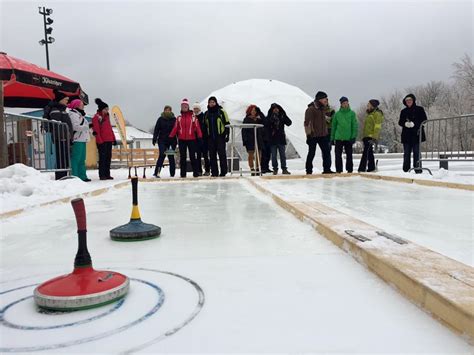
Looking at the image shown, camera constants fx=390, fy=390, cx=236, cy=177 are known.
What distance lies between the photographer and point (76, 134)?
7352 mm

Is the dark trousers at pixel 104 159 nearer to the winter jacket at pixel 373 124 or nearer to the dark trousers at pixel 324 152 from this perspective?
the dark trousers at pixel 324 152

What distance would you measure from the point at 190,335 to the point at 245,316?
0.23 m

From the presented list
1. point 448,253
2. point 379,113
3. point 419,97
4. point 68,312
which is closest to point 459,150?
point 379,113

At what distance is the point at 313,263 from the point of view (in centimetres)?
204

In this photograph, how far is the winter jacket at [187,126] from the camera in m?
8.34

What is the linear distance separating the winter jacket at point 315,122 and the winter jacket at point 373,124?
1010mm

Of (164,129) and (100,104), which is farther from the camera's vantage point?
(164,129)

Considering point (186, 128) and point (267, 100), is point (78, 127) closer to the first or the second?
point (186, 128)

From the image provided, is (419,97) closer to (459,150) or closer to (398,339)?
(459,150)

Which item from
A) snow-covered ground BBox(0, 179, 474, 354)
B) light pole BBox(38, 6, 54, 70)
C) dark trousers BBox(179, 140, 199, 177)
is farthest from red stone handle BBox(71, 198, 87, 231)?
light pole BBox(38, 6, 54, 70)

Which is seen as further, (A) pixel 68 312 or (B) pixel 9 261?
(B) pixel 9 261

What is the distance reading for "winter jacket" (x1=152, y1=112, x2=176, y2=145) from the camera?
8.97 meters

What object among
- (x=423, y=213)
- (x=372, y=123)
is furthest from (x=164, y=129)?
(x=423, y=213)

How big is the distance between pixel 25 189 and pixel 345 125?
6.43 metres
